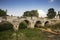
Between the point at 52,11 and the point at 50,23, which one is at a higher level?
the point at 52,11

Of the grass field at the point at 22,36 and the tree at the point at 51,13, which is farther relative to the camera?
the tree at the point at 51,13

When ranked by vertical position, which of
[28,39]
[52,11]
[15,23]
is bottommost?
[28,39]

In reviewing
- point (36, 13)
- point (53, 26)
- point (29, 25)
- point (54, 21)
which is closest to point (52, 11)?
point (36, 13)

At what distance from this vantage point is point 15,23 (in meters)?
19.7

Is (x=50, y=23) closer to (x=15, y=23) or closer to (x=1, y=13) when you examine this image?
(x=15, y=23)

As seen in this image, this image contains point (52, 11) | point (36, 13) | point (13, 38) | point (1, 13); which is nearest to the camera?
point (13, 38)

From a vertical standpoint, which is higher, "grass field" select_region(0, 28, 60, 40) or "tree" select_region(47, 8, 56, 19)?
"tree" select_region(47, 8, 56, 19)

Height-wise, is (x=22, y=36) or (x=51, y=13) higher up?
(x=51, y=13)

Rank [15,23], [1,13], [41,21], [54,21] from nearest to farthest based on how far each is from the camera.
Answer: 1. [15,23]
2. [41,21]
3. [54,21]
4. [1,13]

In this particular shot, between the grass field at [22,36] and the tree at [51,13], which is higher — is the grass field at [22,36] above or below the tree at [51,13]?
below

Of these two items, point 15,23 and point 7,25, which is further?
point 7,25

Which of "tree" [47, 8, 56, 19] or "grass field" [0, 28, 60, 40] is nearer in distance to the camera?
"grass field" [0, 28, 60, 40]

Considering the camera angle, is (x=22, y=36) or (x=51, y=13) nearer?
(x=22, y=36)

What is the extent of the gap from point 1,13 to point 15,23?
14.8 meters
